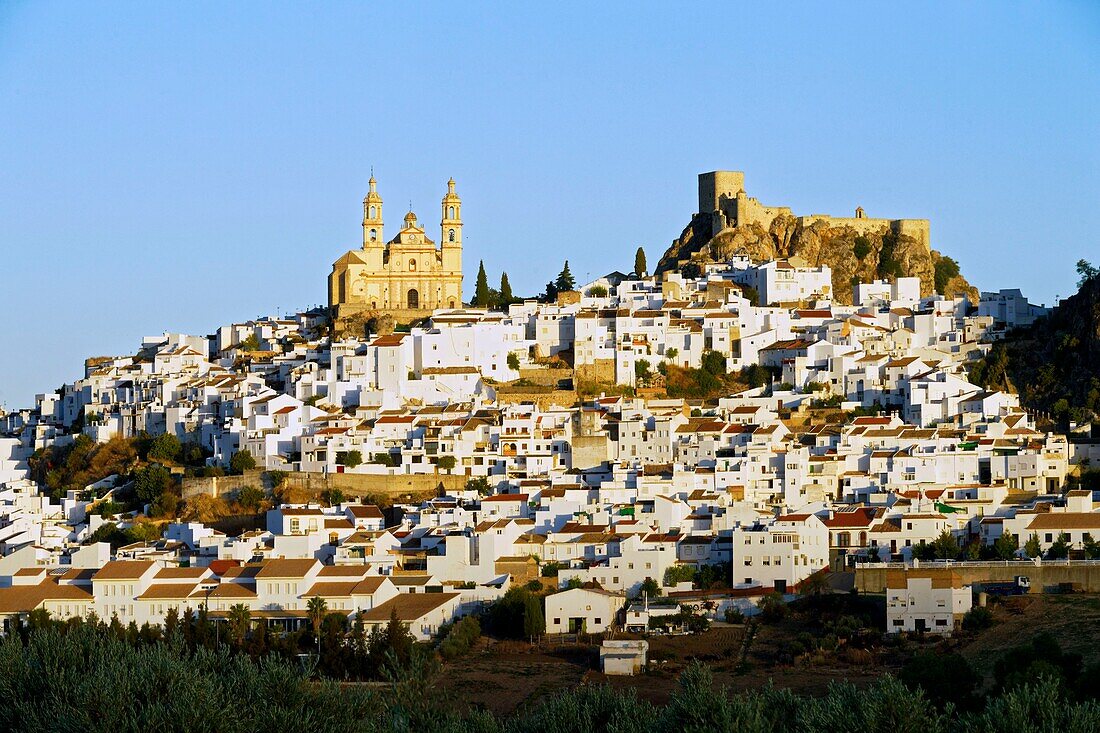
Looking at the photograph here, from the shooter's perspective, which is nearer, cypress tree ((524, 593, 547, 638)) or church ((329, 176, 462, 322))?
cypress tree ((524, 593, 547, 638))

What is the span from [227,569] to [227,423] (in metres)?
10.1

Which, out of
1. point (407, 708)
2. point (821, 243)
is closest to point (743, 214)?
point (821, 243)

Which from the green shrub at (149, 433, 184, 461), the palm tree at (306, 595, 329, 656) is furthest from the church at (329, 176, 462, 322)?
the palm tree at (306, 595, 329, 656)

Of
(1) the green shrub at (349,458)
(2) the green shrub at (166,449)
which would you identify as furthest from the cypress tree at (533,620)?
(2) the green shrub at (166,449)

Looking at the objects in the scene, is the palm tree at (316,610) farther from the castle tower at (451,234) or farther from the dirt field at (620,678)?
the castle tower at (451,234)

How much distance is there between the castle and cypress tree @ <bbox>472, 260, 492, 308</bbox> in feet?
27.4

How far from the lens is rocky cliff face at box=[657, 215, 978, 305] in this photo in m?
64.3

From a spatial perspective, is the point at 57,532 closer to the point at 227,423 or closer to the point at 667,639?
the point at 227,423

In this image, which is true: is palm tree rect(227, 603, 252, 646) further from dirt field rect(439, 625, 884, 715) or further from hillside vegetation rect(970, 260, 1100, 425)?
hillside vegetation rect(970, 260, 1100, 425)

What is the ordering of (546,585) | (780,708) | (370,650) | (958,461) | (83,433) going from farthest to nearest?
(83,433) < (958,461) < (546,585) < (370,650) < (780,708)

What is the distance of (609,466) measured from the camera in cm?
4734

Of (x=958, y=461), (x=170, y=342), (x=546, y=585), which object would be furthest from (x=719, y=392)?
(x=170, y=342)

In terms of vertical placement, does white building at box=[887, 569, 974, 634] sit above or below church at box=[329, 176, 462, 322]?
below

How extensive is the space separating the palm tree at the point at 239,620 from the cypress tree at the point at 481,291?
24227 millimetres
